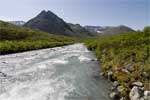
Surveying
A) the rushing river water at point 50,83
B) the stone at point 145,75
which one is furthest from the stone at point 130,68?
the rushing river water at point 50,83

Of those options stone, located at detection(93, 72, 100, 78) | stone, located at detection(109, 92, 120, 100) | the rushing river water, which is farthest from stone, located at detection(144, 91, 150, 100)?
stone, located at detection(93, 72, 100, 78)

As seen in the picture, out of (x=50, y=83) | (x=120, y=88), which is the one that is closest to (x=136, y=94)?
(x=120, y=88)

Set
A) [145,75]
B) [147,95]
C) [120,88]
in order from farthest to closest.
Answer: [145,75], [120,88], [147,95]

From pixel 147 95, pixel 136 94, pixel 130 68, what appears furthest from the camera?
pixel 130 68

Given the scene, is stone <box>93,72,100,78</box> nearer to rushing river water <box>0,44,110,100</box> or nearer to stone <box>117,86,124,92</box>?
rushing river water <box>0,44,110,100</box>

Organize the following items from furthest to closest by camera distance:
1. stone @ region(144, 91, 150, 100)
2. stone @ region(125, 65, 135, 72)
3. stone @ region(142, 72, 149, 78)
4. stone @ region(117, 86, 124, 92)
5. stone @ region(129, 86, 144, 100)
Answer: stone @ region(125, 65, 135, 72) → stone @ region(142, 72, 149, 78) → stone @ region(117, 86, 124, 92) → stone @ region(129, 86, 144, 100) → stone @ region(144, 91, 150, 100)

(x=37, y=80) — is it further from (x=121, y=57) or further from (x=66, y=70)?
(x=121, y=57)

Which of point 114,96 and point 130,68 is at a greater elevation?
point 130,68

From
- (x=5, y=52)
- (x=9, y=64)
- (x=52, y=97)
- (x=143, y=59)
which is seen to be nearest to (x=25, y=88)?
(x=52, y=97)

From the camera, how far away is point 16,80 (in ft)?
71.4

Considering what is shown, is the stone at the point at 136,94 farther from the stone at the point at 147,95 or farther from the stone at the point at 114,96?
the stone at the point at 114,96

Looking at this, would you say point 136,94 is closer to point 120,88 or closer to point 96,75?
point 120,88

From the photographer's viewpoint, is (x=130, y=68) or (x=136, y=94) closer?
(x=136, y=94)

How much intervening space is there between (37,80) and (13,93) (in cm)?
433
